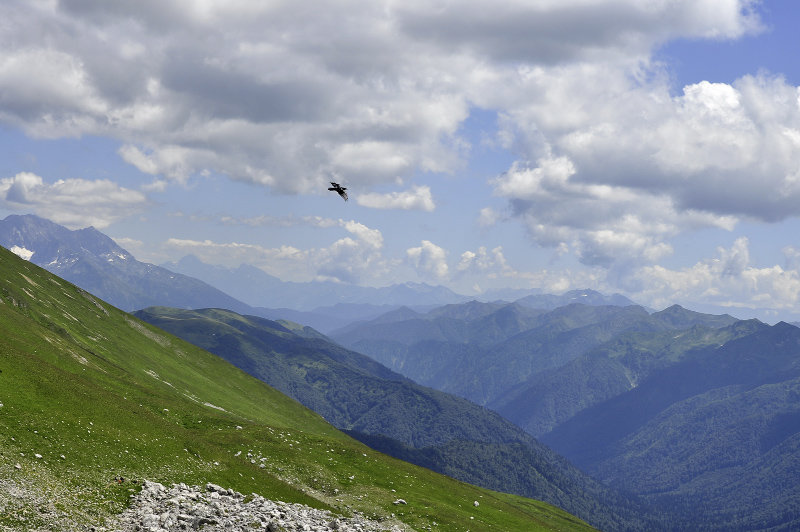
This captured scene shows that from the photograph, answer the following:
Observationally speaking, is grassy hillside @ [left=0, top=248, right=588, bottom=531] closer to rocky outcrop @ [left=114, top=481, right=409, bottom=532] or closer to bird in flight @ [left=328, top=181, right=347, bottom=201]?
rocky outcrop @ [left=114, top=481, right=409, bottom=532]

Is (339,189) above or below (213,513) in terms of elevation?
above

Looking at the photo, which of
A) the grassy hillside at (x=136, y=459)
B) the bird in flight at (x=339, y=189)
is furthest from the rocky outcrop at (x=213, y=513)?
the bird in flight at (x=339, y=189)

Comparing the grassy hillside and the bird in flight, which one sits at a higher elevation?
the bird in flight

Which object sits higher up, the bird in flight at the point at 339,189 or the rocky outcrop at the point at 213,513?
the bird in flight at the point at 339,189

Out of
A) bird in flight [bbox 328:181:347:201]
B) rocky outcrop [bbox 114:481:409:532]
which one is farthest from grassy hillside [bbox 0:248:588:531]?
bird in flight [bbox 328:181:347:201]

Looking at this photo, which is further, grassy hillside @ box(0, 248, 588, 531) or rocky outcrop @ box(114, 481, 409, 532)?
grassy hillside @ box(0, 248, 588, 531)

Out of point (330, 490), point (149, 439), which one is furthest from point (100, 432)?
point (330, 490)

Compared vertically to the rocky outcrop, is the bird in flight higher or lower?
higher

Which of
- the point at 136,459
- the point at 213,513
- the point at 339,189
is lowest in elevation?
the point at 136,459

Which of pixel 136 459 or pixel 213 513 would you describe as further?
pixel 136 459

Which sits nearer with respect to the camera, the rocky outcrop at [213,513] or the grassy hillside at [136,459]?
the rocky outcrop at [213,513]

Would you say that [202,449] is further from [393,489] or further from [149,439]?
[393,489]

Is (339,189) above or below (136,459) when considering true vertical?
above

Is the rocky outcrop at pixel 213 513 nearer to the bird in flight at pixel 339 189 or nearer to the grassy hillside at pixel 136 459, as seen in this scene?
the grassy hillside at pixel 136 459
